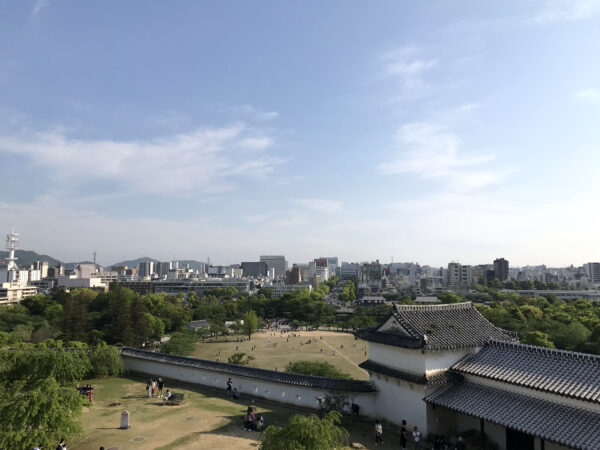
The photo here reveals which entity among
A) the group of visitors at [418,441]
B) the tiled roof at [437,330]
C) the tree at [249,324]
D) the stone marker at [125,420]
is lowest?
the tree at [249,324]

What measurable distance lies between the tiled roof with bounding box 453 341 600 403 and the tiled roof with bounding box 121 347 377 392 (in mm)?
5621

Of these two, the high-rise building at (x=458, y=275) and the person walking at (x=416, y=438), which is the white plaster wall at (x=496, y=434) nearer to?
the person walking at (x=416, y=438)

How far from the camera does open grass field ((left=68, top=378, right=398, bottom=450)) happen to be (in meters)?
17.7

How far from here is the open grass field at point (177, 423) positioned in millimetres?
17688

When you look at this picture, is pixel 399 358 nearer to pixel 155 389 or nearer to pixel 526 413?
pixel 526 413

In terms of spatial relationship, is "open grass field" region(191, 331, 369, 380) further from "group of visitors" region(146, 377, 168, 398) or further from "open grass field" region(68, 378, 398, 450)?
"group of visitors" region(146, 377, 168, 398)

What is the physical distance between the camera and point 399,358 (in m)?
20.7

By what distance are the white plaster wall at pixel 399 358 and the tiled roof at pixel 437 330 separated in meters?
0.57

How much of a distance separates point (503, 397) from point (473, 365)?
2291 mm

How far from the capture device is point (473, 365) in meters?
19.3

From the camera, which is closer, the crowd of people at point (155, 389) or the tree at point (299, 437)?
the tree at point (299, 437)

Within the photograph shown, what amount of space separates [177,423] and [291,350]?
46.9 meters

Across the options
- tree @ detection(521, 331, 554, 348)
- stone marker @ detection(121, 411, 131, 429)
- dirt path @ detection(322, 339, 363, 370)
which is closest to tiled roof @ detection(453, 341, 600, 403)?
stone marker @ detection(121, 411, 131, 429)

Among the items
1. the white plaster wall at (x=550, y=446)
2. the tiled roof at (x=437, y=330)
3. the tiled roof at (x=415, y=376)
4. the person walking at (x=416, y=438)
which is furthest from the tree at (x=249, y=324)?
the white plaster wall at (x=550, y=446)
